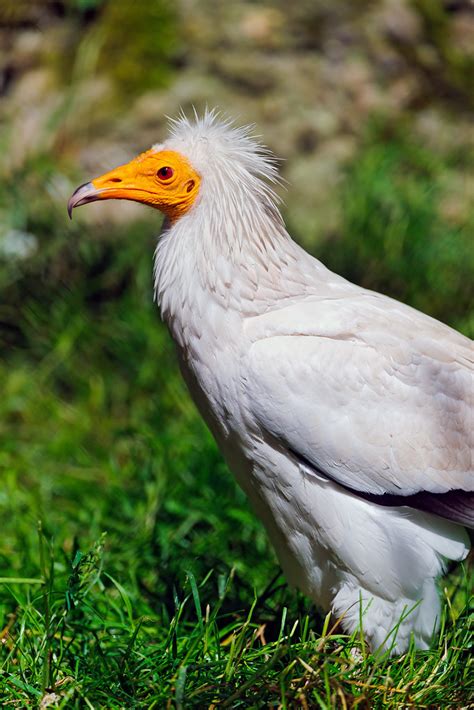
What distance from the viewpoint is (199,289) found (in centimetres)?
313

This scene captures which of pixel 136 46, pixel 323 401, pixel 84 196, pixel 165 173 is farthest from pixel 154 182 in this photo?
pixel 136 46

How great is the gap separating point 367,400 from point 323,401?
15cm

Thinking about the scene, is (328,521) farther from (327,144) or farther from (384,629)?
(327,144)

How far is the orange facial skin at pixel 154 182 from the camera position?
321 cm

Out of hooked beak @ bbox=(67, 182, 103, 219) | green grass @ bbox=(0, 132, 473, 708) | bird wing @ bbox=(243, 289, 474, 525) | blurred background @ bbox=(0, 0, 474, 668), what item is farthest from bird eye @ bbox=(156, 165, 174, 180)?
blurred background @ bbox=(0, 0, 474, 668)

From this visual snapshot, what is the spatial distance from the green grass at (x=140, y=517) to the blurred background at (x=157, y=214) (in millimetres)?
16

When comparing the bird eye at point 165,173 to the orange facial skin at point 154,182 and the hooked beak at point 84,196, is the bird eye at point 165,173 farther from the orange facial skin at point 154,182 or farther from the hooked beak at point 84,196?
the hooked beak at point 84,196

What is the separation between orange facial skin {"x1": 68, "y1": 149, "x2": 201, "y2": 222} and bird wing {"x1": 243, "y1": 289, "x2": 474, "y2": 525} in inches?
21.1

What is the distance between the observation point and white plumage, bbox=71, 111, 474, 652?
9.71 ft

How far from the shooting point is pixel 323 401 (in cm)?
295

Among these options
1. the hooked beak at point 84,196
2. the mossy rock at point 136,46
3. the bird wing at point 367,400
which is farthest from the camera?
the mossy rock at point 136,46

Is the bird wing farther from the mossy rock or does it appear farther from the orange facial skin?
the mossy rock

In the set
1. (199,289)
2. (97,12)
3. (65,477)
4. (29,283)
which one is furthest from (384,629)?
(97,12)

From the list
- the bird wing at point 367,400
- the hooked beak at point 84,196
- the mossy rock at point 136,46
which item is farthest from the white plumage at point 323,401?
the mossy rock at point 136,46
